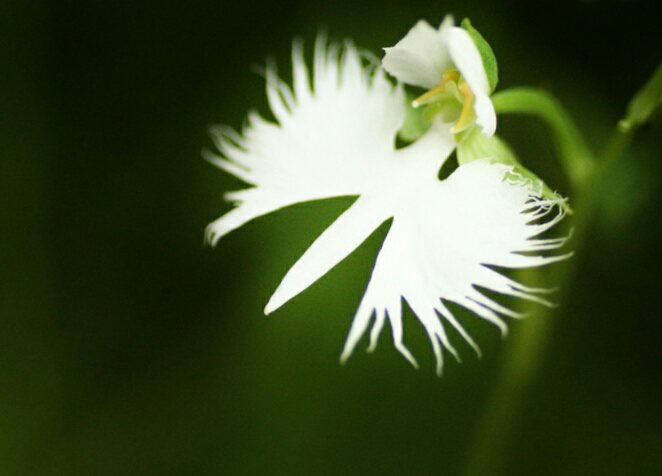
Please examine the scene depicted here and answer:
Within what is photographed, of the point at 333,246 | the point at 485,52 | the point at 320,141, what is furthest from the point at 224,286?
the point at 485,52

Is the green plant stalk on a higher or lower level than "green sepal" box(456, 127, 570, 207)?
lower

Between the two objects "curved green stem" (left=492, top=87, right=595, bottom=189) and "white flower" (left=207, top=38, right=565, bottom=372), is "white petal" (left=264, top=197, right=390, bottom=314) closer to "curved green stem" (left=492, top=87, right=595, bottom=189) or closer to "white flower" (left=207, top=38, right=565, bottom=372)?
"white flower" (left=207, top=38, right=565, bottom=372)

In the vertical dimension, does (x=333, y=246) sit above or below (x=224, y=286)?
above

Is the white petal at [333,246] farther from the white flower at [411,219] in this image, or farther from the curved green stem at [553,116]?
the curved green stem at [553,116]

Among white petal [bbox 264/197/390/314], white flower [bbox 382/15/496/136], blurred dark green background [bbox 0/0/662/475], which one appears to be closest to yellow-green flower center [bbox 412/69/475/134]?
white flower [bbox 382/15/496/136]

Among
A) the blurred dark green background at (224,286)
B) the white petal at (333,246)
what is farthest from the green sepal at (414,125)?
the blurred dark green background at (224,286)

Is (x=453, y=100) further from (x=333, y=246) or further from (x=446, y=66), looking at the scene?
(x=333, y=246)
